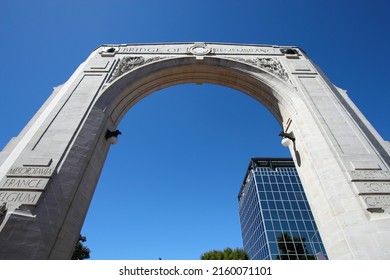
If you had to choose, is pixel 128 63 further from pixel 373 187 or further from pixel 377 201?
pixel 377 201

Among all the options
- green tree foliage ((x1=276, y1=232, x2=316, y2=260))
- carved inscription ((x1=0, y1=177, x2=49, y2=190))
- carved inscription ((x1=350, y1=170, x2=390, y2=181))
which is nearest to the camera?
carved inscription ((x1=0, y1=177, x2=49, y2=190))

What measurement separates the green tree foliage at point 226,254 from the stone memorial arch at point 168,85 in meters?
29.0

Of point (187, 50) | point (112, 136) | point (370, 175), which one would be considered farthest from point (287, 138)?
point (112, 136)

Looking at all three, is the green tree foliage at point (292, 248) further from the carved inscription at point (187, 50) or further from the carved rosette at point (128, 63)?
the carved rosette at point (128, 63)

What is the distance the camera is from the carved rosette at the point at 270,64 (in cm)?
949

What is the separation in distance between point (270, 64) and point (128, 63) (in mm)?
6310

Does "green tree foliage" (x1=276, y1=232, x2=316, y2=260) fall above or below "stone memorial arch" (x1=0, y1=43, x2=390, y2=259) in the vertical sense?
above

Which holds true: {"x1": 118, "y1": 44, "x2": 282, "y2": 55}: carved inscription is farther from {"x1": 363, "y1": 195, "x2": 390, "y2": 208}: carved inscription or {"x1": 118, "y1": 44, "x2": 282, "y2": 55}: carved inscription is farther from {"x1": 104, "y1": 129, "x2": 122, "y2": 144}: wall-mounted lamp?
{"x1": 363, "y1": 195, "x2": 390, "y2": 208}: carved inscription

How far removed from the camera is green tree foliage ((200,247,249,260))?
32469 mm

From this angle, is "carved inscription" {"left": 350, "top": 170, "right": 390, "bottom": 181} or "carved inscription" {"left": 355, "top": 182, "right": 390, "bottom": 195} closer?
"carved inscription" {"left": 355, "top": 182, "right": 390, "bottom": 195}

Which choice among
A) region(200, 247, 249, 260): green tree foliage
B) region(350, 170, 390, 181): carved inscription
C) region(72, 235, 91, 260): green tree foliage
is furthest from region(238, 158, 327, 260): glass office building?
region(350, 170, 390, 181): carved inscription

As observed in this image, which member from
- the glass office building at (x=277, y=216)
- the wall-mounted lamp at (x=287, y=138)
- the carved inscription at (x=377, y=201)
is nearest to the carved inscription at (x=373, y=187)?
the carved inscription at (x=377, y=201)

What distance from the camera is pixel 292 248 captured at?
3288 cm
